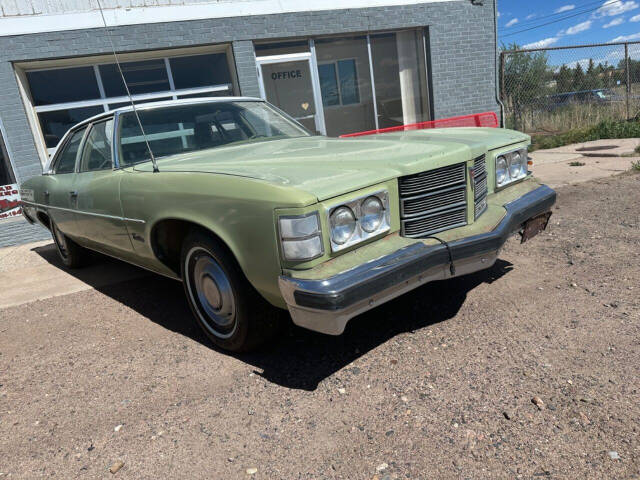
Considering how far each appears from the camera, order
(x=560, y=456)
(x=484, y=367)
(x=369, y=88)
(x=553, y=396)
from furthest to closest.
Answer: (x=369, y=88)
(x=484, y=367)
(x=553, y=396)
(x=560, y=456)

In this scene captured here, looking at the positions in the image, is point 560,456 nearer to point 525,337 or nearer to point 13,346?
point 525,337

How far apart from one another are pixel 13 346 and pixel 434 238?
300cm

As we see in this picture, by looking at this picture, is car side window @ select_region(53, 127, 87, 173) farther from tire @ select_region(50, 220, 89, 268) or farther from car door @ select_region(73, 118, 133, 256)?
tire @ select_region(50, 220, 89, 268)

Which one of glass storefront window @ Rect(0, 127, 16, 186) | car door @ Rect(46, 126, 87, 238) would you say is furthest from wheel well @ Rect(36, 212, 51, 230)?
glass storefront window @ Rect(0, 127, 16, 186)

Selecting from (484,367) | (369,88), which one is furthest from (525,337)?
(369,88)

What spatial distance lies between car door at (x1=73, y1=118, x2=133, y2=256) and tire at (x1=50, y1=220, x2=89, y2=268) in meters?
0.90

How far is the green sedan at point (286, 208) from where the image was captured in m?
2.23

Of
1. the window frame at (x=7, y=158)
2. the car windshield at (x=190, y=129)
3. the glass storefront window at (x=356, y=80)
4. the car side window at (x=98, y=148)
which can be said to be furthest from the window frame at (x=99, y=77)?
the car windshield at (x=190, y=129)

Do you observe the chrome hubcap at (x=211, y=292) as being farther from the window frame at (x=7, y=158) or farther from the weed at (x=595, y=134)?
the weed at (x=595, y=134)

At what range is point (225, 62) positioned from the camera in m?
9.14

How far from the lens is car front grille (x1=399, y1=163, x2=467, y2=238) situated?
2555 mm

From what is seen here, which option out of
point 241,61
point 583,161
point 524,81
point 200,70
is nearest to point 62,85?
point 200,70

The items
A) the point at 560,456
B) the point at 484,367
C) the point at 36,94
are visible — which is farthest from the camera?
the point at 36,94

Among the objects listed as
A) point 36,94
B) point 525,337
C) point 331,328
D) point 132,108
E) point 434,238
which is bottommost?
point 525,337
